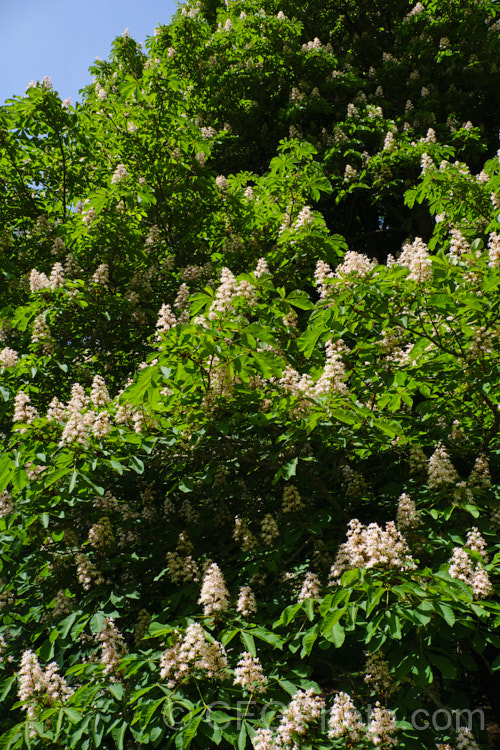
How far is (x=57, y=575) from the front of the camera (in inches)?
159

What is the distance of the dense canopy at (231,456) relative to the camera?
289 cm

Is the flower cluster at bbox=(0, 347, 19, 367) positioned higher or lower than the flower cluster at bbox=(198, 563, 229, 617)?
higher

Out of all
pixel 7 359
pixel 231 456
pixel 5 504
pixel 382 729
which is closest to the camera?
pixel 382 729

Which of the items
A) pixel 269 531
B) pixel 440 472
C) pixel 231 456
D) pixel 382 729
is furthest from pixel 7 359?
pixel 382 729

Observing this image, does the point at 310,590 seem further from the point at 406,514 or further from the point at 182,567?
the point at 182,567

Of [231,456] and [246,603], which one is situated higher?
[231,456]

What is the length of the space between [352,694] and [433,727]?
50 centimetres

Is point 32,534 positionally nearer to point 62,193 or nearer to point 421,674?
point 421,674

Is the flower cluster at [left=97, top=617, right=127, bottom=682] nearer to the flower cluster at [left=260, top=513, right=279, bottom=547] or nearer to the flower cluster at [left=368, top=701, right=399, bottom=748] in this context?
the flower cluster at [left=260, top=513, right=279, bottom=547]

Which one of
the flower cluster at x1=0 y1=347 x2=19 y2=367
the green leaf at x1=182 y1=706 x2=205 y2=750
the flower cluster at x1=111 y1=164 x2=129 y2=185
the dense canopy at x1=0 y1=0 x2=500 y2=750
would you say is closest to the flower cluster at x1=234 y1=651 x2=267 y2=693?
the dense canopy at x1=0 y1=0 x2=500 y2=750

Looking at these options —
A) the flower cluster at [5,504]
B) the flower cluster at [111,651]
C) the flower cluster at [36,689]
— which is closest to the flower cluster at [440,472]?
the flower cluster at [111,651]

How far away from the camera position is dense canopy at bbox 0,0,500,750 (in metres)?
2.89

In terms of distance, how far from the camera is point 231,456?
3.95 metres

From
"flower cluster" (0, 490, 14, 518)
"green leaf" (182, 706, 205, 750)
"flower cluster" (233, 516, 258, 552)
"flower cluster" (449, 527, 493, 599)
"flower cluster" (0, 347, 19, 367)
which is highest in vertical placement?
"flower cluster" (0, 347, 19, 367)
